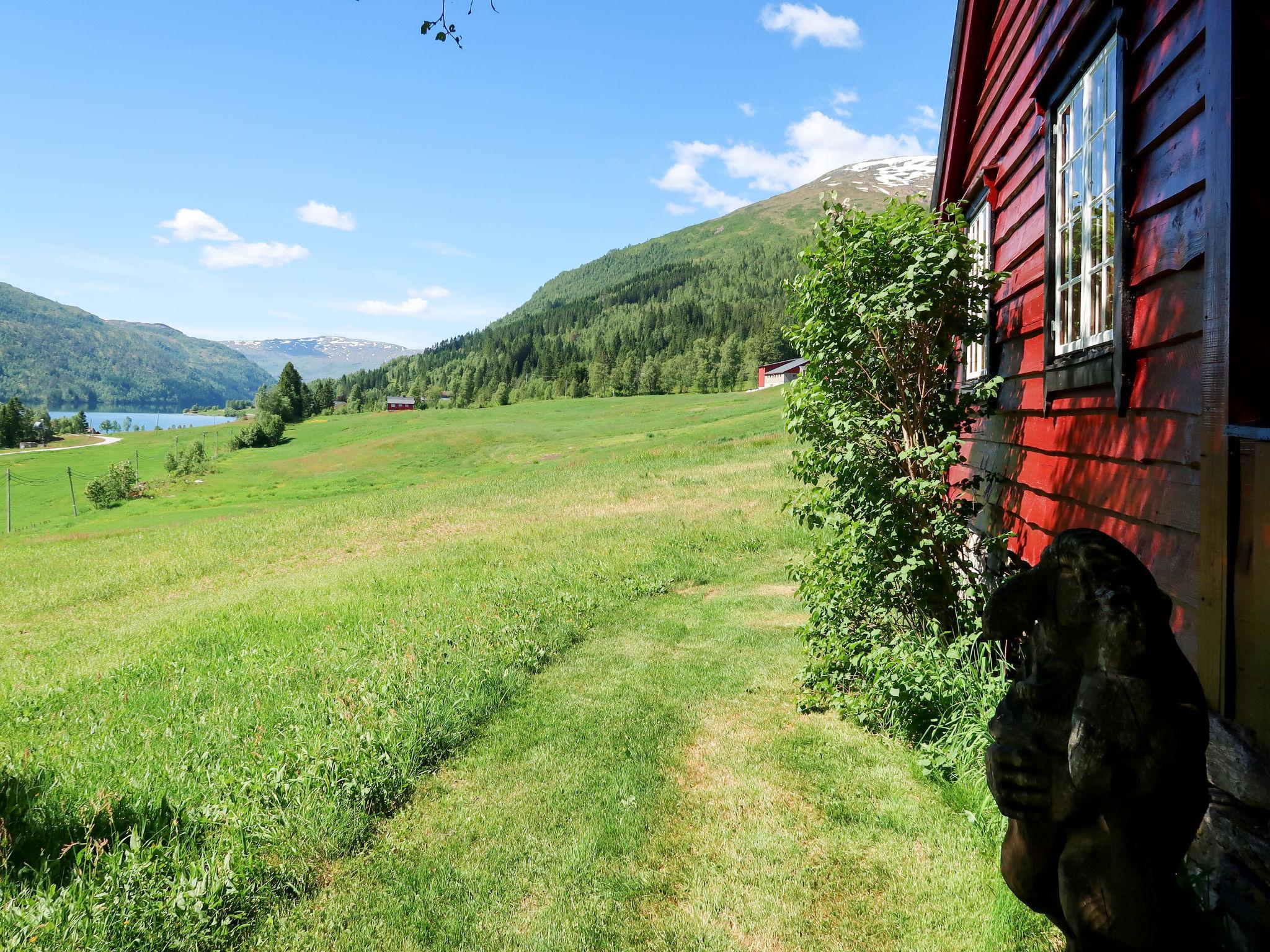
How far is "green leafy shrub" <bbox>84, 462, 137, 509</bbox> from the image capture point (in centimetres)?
4806

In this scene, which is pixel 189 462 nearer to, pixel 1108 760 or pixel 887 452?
pixel 887 452

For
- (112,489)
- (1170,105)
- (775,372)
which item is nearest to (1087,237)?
(1170,105)

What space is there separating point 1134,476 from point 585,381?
124863 millimetres

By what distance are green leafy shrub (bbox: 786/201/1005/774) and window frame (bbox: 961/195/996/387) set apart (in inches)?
21.7

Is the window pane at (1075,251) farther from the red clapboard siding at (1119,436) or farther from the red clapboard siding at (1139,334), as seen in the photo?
the red clapboard siding at (1119,436)

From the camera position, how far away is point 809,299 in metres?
6.67

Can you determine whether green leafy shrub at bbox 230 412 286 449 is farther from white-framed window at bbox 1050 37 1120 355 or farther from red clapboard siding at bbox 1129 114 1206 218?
red clapboard siding at bbox 1129 114 1206 218

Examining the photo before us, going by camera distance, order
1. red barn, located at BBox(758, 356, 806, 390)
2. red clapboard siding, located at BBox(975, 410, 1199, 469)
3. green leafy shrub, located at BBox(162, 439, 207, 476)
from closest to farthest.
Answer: red clapboard siding, located at BBox(975, 410, 1199, 469) < green leafy shrub, located at BBox(162, 439, 207, 476) < red barn, located at BBox(758, 356, 806, 390)

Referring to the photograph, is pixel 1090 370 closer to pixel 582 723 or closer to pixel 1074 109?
pixel 1074 109

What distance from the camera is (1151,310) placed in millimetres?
3805

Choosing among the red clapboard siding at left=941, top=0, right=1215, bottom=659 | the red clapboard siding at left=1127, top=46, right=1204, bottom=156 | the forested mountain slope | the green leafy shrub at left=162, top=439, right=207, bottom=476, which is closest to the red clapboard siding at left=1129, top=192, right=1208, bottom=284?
the red clapboard siding at left=941, top=0, right=1215, bottom=659

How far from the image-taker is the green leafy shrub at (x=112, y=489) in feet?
158

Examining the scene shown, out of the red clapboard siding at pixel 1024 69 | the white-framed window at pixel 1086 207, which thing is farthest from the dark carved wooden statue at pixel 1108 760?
the red clapboard siding at pixel 1024 69

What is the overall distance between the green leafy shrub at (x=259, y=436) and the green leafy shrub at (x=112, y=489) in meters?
24.5
